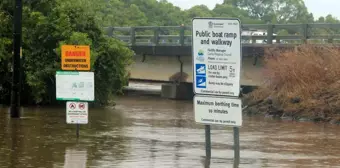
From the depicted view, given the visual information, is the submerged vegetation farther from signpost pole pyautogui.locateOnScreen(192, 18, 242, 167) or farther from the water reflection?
signpost pole pyautogui.locateOnScreen(192, 18, 242, 167)

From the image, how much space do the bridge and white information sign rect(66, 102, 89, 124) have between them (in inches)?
660

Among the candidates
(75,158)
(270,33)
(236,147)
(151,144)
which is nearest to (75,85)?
(151,144)

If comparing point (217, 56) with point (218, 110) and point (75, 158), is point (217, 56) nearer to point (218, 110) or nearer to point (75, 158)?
point (218, 110)

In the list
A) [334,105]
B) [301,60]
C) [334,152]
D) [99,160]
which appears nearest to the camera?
[99,160]

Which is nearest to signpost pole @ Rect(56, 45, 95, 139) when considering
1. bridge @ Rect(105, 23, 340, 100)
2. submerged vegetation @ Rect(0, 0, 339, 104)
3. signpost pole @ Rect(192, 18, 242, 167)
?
signpost pole @ Rect(192, 18, 242, 167)

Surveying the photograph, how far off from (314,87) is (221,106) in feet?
49.5

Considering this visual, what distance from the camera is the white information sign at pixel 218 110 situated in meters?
11.6

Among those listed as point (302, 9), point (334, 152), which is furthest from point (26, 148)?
point (302, 9)

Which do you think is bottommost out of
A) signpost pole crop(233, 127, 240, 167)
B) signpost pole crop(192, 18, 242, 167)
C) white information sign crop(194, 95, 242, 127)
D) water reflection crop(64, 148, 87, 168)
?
water reflection crop(64, 148, 87, 168)

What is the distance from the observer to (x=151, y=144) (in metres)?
15.3

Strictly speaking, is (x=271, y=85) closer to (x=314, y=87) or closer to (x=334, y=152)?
(x=314, y=87)

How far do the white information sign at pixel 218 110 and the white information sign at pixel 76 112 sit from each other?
452cm

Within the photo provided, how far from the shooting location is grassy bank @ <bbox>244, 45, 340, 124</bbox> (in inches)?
993

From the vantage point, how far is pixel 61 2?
2761cm
